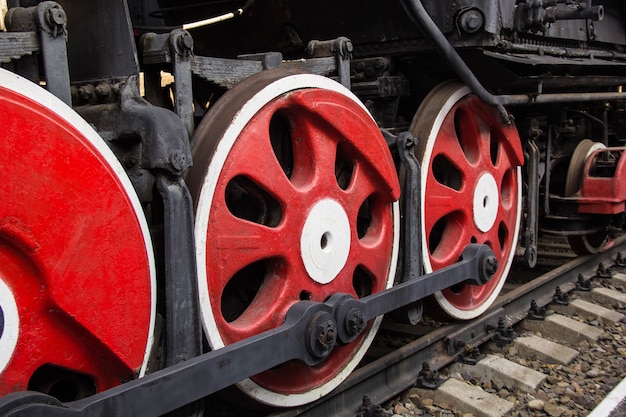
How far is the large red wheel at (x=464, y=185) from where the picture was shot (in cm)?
329

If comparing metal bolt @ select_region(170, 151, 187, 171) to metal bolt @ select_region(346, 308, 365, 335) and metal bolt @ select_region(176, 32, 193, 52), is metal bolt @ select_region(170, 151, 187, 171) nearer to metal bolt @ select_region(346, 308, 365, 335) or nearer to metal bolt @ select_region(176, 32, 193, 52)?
metal bolt @ select_region(176, 32, 193, 52)

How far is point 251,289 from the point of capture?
8.55ft

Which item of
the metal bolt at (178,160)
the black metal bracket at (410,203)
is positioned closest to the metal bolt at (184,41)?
the metal bolt at (178,160)

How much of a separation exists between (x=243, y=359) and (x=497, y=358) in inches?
74.1

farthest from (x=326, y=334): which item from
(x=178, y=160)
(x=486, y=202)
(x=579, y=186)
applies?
(x=579, y=186)

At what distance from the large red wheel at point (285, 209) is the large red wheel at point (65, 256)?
31cm

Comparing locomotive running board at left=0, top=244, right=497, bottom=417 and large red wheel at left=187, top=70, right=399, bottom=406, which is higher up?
large red wheel at left=187, top=70, right=399, bottom=406

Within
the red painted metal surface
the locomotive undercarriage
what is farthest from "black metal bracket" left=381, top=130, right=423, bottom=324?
the red painted metal surface

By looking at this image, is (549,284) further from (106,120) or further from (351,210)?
(106,120)

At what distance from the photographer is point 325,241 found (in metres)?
2.59

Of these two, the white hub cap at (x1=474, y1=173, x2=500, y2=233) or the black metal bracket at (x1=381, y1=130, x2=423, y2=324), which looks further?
the white hub cap at (x1=474, y1=173, x2=500, y2=233)

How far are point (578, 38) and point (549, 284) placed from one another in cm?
167

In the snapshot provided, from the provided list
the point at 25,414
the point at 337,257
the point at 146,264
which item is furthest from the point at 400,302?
the point at 25,414

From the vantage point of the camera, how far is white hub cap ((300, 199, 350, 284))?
2.47 m
